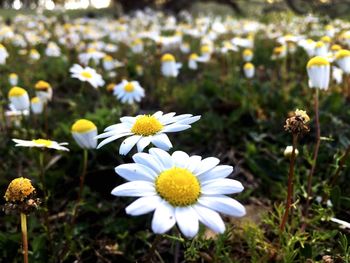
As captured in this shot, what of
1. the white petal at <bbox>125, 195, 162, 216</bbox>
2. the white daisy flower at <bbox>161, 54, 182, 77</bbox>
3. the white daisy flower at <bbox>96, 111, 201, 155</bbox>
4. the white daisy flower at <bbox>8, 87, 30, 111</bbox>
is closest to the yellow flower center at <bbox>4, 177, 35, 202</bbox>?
the white daisy flower at <bbox>96, 111, 201, 155</bbox>

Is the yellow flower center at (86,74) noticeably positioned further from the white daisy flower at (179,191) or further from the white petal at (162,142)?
the white daisy flower at (179,191)

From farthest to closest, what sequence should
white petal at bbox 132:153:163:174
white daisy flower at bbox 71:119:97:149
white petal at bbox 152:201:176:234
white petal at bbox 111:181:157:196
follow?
1. white daisy flower at bbox 71:119:97:149
2. white petal at bbox 132:153:163:174
3. white petal at bbox 111:181:157:196
4. white petal at bbox 152:201:176:234

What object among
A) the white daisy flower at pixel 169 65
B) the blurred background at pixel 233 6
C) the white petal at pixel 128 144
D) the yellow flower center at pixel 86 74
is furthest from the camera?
the blurred background at pixel 233 6

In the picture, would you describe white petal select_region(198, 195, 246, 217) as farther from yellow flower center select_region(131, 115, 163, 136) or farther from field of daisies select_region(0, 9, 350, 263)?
yellow flower center select_region(131, 115, 163, 136)

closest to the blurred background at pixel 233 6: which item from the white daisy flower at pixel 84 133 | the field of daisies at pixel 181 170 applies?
the field of daisies at pixel 181 170

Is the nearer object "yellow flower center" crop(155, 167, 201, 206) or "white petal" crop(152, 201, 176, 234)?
"white petal" crop(152, 201, 176, 234)

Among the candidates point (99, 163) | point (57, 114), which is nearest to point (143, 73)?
point (57, 114)

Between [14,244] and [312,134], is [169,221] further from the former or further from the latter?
[312,134]

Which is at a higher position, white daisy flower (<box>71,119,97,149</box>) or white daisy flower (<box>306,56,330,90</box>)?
white daisy flower (<box>306,56,330,90</box>)
